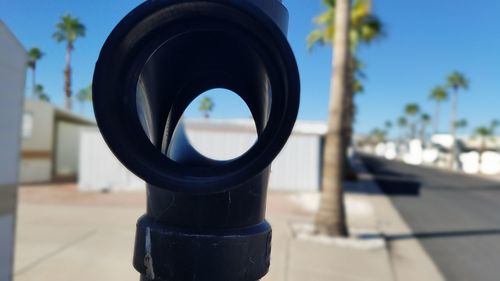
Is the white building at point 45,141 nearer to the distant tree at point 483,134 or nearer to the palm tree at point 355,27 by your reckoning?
the palm tree at point 355,27

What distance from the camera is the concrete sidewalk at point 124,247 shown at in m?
5.30

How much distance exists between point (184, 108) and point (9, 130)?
8.90 ft

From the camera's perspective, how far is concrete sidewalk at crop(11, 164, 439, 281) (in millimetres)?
5305

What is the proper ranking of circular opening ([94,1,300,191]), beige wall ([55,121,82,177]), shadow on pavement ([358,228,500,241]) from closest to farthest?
circular opening ([94,1,300,191]) → shadow on pavement ([358,228,500,241]) → beige wall ([55,121,82,177])

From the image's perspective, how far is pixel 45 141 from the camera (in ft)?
58.0

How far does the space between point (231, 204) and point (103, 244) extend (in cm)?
581

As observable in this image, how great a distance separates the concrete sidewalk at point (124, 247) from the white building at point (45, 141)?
572cm

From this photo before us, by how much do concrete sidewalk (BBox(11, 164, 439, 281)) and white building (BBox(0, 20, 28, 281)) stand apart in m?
1.45

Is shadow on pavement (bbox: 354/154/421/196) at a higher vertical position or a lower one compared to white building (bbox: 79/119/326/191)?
lower

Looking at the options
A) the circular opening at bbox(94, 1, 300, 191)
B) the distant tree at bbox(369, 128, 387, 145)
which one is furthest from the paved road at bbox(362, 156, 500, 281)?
the distant tree at bbox(369, 128, 387, 145)

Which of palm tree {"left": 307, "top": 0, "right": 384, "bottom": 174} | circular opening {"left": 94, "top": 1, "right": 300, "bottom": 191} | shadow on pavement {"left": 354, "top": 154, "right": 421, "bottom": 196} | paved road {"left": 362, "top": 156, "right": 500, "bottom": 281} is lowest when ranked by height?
shadow on pavement {"left": 354, "top": 154, "right": 421, "bottom": 196}

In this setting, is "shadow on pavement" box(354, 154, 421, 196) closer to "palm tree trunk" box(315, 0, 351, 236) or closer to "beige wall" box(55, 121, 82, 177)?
"palm tree trunk" box(315, 0, 351, 236)

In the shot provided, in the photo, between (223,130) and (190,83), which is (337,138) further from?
(223,130)

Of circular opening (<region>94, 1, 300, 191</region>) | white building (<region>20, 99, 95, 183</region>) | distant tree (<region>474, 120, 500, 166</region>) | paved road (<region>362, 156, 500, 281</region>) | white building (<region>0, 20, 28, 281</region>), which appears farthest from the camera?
distant tree (<region>474, 120, 500, 166</region>)
